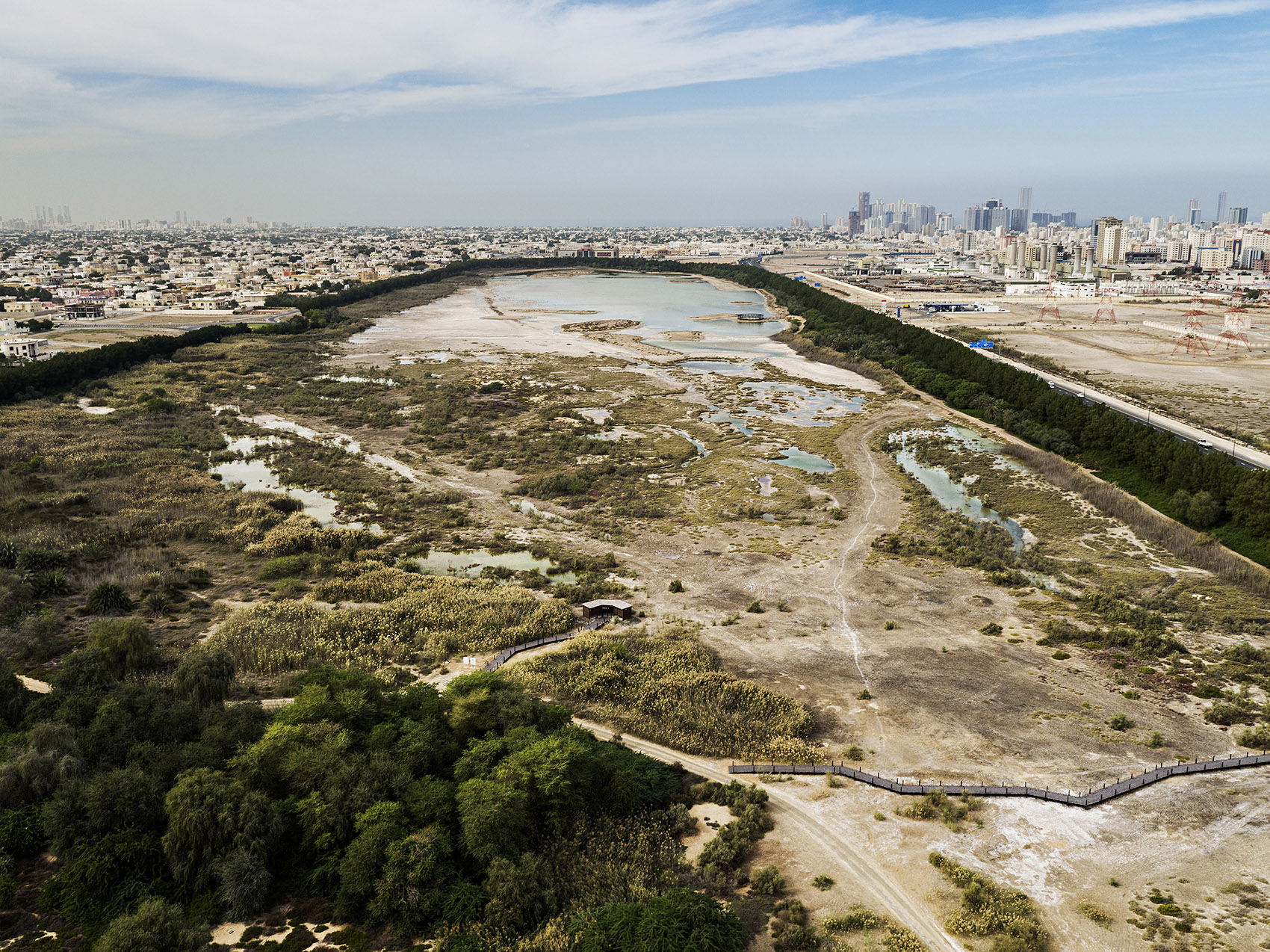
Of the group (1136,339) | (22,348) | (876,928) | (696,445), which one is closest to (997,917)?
(876,928)

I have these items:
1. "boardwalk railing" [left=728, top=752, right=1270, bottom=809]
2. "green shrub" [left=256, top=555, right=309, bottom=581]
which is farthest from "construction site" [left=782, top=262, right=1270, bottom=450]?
"green shrub" [left=256, top=555, right=309, bottom=581]

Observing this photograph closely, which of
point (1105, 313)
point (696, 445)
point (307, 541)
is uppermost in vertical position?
point (1105, 313)

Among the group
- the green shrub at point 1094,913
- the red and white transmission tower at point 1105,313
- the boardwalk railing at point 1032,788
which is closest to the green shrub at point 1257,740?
the boardwalk railing at point 1032,788

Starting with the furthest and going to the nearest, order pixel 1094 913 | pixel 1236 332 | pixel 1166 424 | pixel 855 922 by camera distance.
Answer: pixel 1236 332 < pixel 1166 424 < pixel 1094 913 < pixel 855 922

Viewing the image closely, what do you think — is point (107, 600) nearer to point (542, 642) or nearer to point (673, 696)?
point (542, 642)

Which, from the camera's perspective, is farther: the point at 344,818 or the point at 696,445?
the point at 696,445

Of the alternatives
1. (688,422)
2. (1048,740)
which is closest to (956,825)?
(1048,740)

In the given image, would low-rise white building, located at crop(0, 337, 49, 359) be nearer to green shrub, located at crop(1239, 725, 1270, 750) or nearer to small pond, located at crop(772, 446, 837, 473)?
small pond, located at crop(772, 446, 837, 473)
